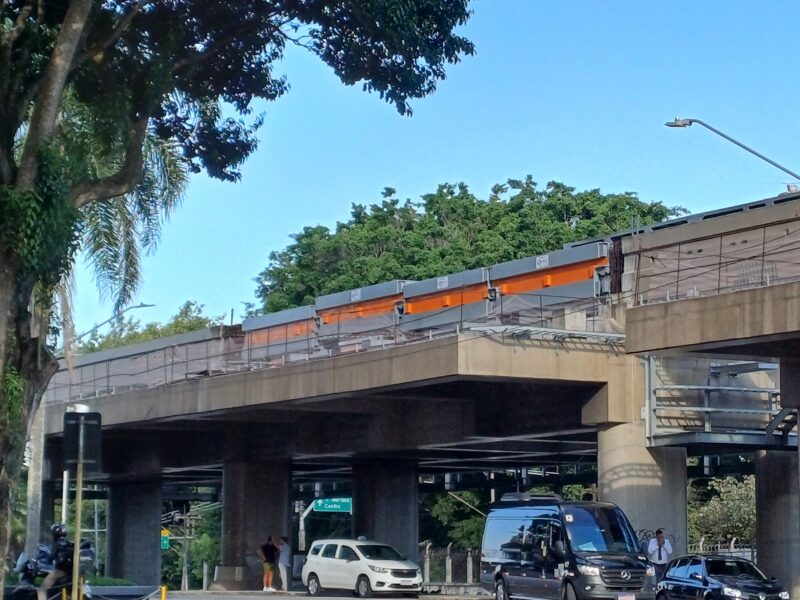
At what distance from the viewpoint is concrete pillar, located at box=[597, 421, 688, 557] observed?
110 feet

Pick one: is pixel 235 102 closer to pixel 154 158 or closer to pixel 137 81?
pixel 137 81

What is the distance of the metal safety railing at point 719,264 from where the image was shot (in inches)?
1123

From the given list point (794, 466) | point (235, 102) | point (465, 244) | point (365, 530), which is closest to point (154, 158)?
point (235, 102)

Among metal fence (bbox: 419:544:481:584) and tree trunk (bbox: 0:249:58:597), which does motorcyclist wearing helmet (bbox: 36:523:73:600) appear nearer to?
tree trunk (bbox: 0:249:58:597)

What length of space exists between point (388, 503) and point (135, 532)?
54.9 feet

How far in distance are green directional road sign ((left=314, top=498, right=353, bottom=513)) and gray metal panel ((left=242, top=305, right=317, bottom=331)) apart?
131 ft

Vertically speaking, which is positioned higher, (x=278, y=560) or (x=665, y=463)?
(x=665, y=463)

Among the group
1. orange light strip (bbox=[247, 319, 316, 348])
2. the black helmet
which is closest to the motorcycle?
the black helmet

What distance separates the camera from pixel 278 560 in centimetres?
4559

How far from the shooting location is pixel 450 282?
Result: 1608 inches

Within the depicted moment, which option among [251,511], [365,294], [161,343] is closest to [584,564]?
[365,294]

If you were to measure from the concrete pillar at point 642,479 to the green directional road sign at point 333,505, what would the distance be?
55.1m

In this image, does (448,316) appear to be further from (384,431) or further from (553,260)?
(384,431)

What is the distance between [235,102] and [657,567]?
569 inches
